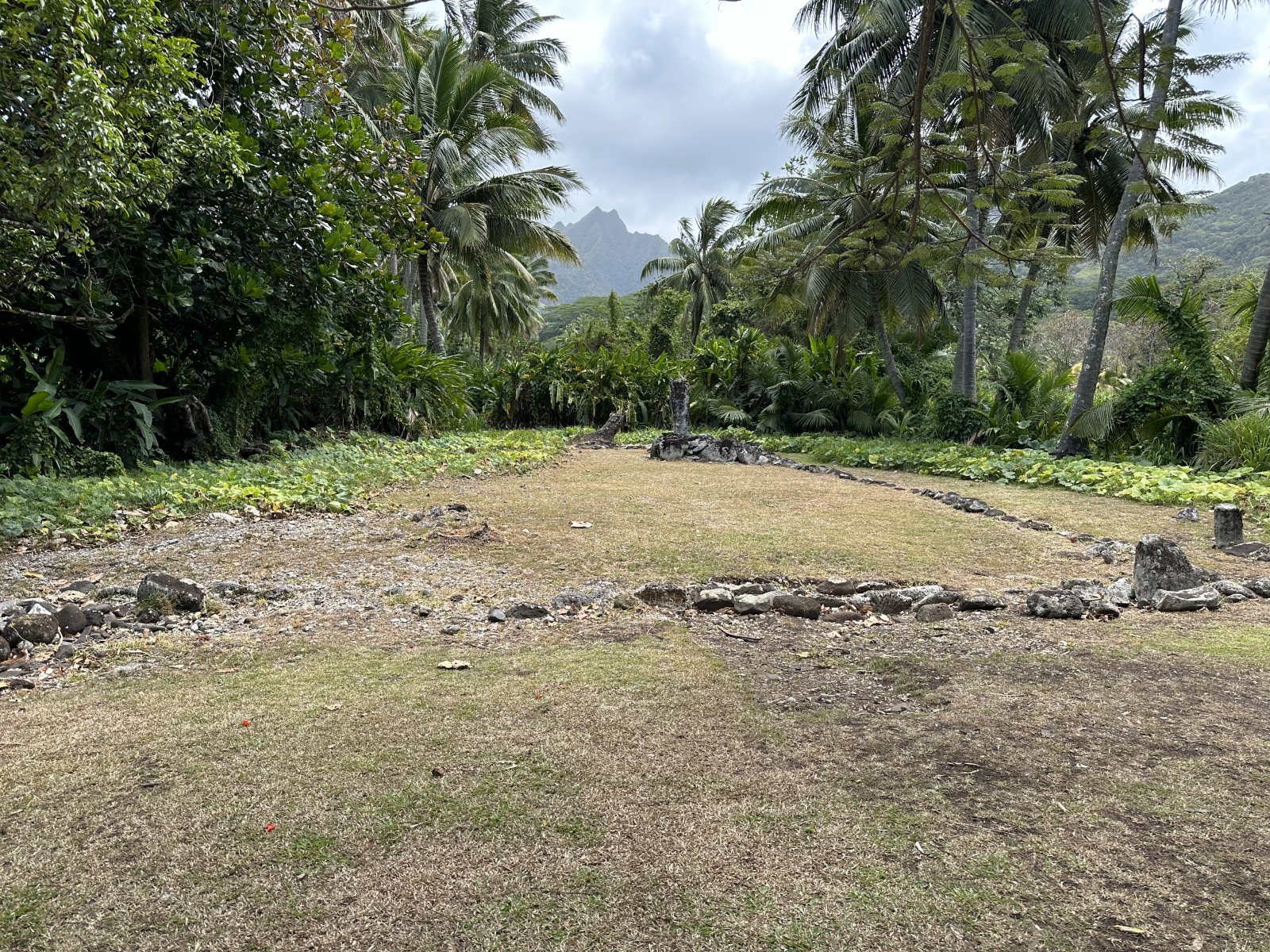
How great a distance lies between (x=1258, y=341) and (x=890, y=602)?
11313 mm

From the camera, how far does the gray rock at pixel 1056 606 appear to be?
3.60 meters

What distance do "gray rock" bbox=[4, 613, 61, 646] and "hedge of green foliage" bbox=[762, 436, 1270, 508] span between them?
910 cm

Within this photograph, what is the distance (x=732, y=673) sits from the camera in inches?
111

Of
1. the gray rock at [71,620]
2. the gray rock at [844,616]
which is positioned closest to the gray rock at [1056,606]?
the gray rock at [844,616]

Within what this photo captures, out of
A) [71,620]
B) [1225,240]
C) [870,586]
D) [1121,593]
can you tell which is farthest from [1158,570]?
[1225,240]

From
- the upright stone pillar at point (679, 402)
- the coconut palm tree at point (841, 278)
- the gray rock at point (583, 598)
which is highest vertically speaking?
the coconut palm tree at point (841, 278)

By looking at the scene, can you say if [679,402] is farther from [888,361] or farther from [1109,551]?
[1109,551]

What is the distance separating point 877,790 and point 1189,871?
65cm

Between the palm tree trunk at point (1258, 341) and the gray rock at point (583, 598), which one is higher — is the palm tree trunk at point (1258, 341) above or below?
above

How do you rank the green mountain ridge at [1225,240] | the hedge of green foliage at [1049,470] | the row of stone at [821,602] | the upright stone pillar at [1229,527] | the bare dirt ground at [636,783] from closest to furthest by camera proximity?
the bare dirt ground at [636,783]
the row of stone at [821,602]
the upright stone pillar at [1229,527]
the hedge of green foliage at [1049,470]
the green mountain ridge at [1225,240]

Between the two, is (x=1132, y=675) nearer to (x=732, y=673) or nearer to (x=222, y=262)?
(x=732, y=673)

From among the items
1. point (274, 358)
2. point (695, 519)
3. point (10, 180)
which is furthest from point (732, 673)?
point (274, 358)

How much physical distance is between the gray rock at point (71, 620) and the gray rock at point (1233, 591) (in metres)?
5.54

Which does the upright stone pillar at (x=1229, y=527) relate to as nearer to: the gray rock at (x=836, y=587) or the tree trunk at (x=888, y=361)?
the gray rock at (x=836, y=587)
